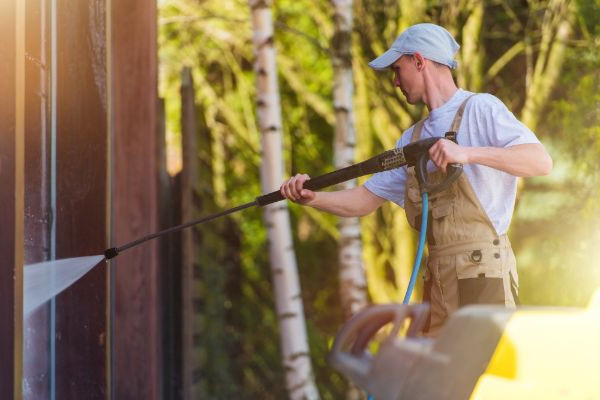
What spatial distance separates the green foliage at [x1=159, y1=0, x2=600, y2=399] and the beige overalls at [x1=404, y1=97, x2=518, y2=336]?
4.90 metres

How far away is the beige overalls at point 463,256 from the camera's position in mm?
3883

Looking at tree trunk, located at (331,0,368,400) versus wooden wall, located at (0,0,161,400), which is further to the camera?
tree trunk, located at (331,0,368,400)

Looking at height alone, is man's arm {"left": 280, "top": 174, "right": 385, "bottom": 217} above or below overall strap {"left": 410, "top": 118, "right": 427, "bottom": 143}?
below

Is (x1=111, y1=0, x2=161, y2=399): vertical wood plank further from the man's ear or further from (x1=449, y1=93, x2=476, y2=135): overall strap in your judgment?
(x1=449, y1=93, x2=476, y2=135): overall strap

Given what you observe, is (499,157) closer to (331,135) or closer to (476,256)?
(476,256)

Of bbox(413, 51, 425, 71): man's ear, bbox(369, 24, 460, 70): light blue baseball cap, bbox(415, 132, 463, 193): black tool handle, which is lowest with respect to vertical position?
bbox(415, 132, 463, 193): black tool handle

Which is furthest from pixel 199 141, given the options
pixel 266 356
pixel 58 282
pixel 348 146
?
pixel 58 282

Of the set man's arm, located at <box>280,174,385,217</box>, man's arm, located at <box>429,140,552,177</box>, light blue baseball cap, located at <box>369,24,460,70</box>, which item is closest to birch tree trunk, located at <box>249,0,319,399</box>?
man's arm, located at <box>280,174,385,217</box>

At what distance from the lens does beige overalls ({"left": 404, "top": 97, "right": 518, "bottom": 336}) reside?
388 centimetres

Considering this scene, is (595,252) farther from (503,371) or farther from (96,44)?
(503,371)

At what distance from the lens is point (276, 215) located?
853cm

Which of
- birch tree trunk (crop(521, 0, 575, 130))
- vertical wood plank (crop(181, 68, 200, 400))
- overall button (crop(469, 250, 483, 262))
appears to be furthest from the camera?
birch tree trunk (crop(521, 0, 575, 130))

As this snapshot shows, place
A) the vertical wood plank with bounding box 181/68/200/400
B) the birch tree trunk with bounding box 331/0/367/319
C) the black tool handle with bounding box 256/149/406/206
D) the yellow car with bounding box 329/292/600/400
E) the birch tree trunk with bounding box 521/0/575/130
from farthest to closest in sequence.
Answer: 1. the birch tree trunk with bounding box 521/0/575/130
2. the birch tree trunk with bounding box 331/0/367/319
3. the vertical wood plank with bounding box 181/68/200/400
4. the black tool handle with bounding box 256/149/406/206
5. the yellow car with bounding box 329/292/600/400

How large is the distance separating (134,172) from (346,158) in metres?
3.56
